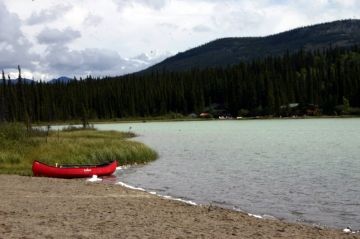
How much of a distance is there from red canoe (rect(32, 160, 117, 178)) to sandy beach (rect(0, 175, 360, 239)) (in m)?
7.63

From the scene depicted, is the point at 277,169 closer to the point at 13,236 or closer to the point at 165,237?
the point at 165,237

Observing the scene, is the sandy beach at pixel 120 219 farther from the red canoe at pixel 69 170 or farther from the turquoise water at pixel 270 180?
the red canoe at pixel 69 170

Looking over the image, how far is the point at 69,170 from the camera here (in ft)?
112

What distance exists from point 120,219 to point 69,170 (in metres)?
17.1

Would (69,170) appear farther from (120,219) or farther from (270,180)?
(120,219)

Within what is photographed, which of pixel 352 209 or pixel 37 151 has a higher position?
pixel 37 151

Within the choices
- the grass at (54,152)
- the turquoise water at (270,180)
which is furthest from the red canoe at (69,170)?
the turquoise water at (270,180)

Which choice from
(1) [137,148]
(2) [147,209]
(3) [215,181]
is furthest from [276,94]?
(2) [147,209]

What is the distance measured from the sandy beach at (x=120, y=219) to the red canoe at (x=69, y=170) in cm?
763

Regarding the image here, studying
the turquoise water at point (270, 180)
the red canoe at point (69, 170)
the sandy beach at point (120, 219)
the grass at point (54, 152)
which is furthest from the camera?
the grass at point (54, 152)

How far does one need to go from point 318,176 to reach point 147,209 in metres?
16.7

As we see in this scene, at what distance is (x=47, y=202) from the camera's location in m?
21.5

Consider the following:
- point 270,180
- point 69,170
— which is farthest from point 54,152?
point 270,180

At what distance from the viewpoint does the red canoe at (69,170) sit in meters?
33.1
